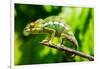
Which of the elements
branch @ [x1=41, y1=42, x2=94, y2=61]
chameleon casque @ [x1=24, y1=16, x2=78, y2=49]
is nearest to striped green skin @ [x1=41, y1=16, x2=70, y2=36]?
chameleon casque @ [x1=24, y1=16, x2=78, y2=49]

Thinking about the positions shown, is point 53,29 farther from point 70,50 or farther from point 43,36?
point 70,50

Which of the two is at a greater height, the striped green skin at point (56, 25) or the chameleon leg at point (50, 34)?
the striped green skin at point (56, 25)

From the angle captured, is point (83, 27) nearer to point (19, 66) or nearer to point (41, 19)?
point (41, 19)

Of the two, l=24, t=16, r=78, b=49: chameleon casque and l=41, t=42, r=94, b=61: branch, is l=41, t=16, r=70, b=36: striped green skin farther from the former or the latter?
l=41, t=42, r=94, b=61: branch

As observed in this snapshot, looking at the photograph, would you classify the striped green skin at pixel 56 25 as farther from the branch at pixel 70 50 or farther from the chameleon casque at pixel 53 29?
the branch at pixel 70 50

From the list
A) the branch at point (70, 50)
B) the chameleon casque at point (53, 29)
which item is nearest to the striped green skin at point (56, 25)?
the chameleon casque at point (53, 29)
